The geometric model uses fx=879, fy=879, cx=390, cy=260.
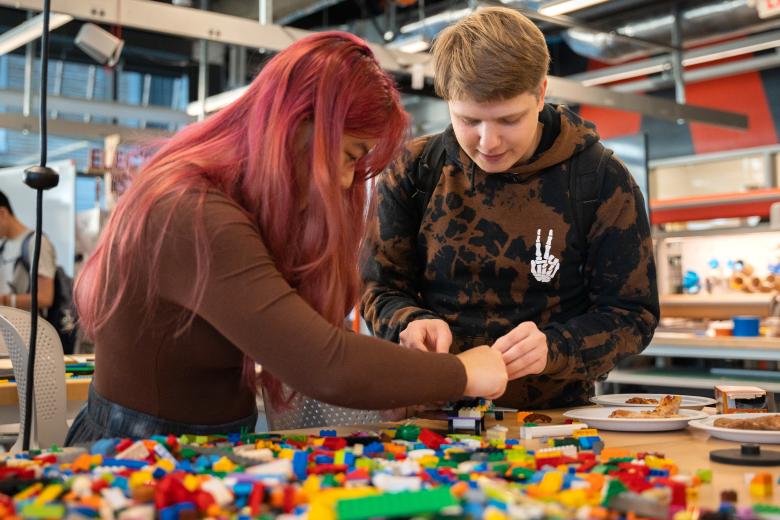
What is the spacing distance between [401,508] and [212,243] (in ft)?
1.73

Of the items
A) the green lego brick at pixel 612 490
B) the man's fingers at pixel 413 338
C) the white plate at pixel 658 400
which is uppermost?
the man's fingers at pixel 413 338

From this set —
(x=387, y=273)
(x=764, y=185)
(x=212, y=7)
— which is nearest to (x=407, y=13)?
(x=212, y=7)

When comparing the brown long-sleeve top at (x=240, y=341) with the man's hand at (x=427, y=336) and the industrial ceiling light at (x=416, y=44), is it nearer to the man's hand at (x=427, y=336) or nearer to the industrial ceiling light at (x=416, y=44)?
the man's hand at (x=427, y=336)

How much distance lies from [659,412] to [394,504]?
0.90m

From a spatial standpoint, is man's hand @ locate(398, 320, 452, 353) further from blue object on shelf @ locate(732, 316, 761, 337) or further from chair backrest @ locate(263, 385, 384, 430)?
blue object on shelf @ locate(732, 316, 761, 337)

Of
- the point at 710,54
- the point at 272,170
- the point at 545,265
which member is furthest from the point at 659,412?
the point at 710,54

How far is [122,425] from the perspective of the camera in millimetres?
1420

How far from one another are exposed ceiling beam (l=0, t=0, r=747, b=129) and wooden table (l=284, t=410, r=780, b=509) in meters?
3.01

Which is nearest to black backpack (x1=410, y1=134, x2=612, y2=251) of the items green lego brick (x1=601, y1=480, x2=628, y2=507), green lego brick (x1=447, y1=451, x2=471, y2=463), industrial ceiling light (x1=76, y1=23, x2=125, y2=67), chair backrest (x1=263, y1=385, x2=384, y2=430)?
chair backrest (x1=263, y1=385, x2=384, y2=430)

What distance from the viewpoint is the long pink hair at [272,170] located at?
4.38 feet

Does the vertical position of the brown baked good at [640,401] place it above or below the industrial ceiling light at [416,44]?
below

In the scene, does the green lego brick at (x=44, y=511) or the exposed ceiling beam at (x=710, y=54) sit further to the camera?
the exposed ceiling beam at (x=710, y=54)

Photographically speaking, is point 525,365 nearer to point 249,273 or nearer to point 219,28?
point 249,273

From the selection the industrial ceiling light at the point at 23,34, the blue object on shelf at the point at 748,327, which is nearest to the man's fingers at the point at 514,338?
the blue object on shelf at the point at 748,327
